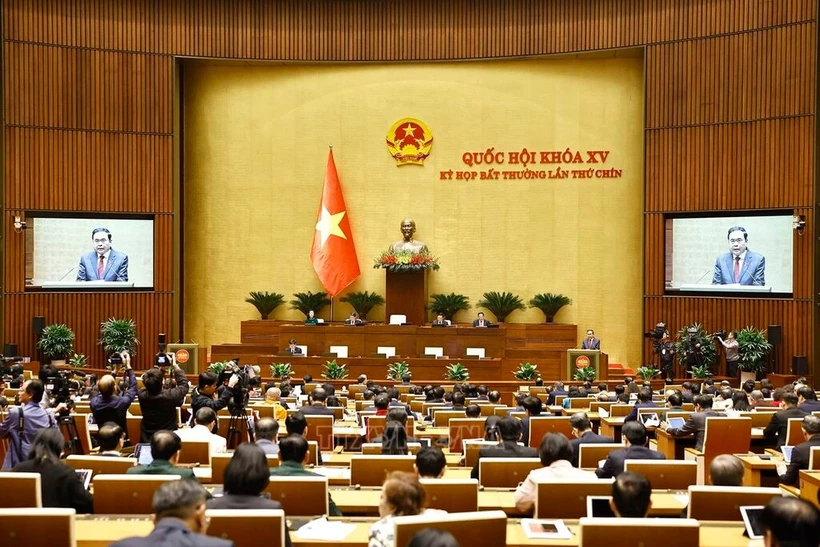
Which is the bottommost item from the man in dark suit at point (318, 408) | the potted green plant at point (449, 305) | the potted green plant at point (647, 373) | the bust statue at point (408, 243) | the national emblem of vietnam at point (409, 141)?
the potted green plant at point (647, 373)

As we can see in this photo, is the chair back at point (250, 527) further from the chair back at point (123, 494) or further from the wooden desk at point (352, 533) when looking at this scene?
the chair back at point (123, 494)

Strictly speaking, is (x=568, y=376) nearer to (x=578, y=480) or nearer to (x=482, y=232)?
(x=482, y=232)

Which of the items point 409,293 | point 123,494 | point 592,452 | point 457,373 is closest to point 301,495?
point 123,494

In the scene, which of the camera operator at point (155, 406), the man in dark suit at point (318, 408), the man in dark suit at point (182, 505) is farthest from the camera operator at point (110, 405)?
the man in dark suit at point (182, 505)

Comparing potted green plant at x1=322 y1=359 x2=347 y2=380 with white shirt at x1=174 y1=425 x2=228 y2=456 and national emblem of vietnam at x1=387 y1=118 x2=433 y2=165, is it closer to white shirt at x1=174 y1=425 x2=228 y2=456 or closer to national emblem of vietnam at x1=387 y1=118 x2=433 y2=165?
national emblem of vietnam at x1=387 y1=118 x2=433 y2=165

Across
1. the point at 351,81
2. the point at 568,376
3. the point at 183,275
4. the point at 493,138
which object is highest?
the point at 351,81

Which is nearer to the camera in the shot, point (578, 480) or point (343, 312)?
point (578, 480)

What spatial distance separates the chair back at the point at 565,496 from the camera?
484 centimetres

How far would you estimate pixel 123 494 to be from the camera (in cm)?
482

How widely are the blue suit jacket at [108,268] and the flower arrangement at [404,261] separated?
5.41m

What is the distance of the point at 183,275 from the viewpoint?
823 inches

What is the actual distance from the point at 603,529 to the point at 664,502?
6.07 feet

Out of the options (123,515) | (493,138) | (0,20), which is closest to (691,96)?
(493,138)

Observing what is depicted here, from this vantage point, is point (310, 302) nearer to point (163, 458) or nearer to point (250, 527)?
point (163, 458)
